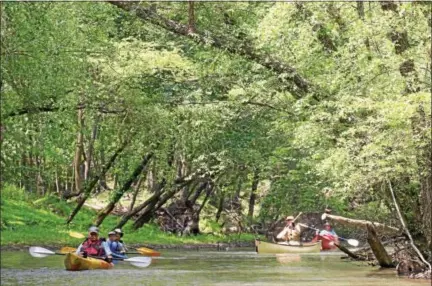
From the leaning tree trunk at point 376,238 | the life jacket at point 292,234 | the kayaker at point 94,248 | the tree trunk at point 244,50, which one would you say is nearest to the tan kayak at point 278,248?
the life jacket at point 292,234

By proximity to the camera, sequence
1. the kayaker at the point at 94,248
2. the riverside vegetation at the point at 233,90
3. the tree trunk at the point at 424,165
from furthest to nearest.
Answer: the kayaker at the point at 94,248
the tree trunk at the point at 424,165
the riverside vegetation at the point at 233,90

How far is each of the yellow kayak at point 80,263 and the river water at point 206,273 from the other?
0.70 feet

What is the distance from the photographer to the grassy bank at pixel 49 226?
89.0 ft

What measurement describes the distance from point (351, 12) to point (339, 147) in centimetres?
300

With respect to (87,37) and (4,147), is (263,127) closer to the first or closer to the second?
(87,37)

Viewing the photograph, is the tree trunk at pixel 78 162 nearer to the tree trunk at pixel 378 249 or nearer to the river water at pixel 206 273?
the river water at pixel 206 273

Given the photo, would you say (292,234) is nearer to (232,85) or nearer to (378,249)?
(232,85)

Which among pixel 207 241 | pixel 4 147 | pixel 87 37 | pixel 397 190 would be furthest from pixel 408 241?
pixel 207 241

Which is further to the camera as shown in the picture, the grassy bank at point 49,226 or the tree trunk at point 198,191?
the tree trunk at point 198,191

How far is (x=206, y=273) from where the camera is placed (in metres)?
18.7

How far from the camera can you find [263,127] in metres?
26.4

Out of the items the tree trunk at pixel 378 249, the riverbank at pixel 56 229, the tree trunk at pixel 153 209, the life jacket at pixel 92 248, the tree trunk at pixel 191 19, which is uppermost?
the tree trunk at pixel 191 19

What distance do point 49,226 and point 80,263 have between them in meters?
11.1

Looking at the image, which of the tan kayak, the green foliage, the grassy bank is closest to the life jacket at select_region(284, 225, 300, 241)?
the grassy bank
